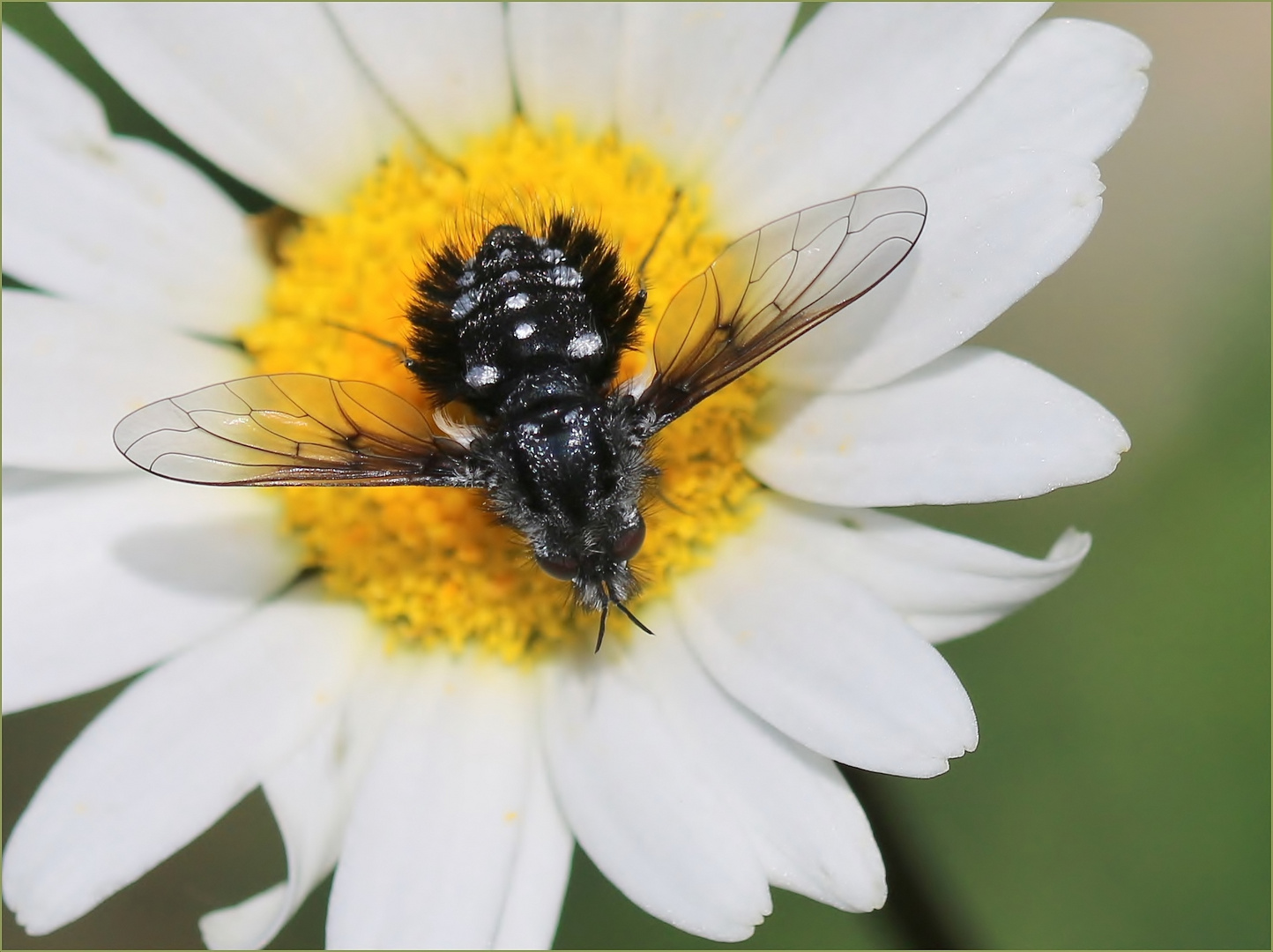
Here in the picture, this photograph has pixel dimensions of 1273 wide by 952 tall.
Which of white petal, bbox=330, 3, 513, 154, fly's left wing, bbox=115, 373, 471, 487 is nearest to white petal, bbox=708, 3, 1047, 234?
white petal, bbox=330, 3, 513, 154

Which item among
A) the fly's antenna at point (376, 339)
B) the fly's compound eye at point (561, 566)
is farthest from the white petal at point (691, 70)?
the fly's compound eye at point (561, 566)

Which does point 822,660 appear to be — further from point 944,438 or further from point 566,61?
point 566,61

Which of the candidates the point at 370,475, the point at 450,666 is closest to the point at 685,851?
the point at 450,666

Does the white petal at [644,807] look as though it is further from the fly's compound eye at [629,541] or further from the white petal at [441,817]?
the fly's compound eye at [629,541]

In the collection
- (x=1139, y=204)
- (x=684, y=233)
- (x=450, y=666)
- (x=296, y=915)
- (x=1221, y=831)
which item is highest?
(x=684, y=233)

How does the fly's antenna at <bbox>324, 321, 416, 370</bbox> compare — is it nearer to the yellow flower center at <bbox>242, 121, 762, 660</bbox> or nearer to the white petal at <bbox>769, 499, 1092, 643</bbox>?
the yellow flower center at <bbox>242, 121, 762, 660</bbox>

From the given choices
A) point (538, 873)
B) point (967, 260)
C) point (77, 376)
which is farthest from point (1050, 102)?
point (77, 376)

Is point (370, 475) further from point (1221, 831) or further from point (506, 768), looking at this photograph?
point (1221, 831)

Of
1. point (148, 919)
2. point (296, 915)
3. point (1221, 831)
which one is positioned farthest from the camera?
point (148, 919)
